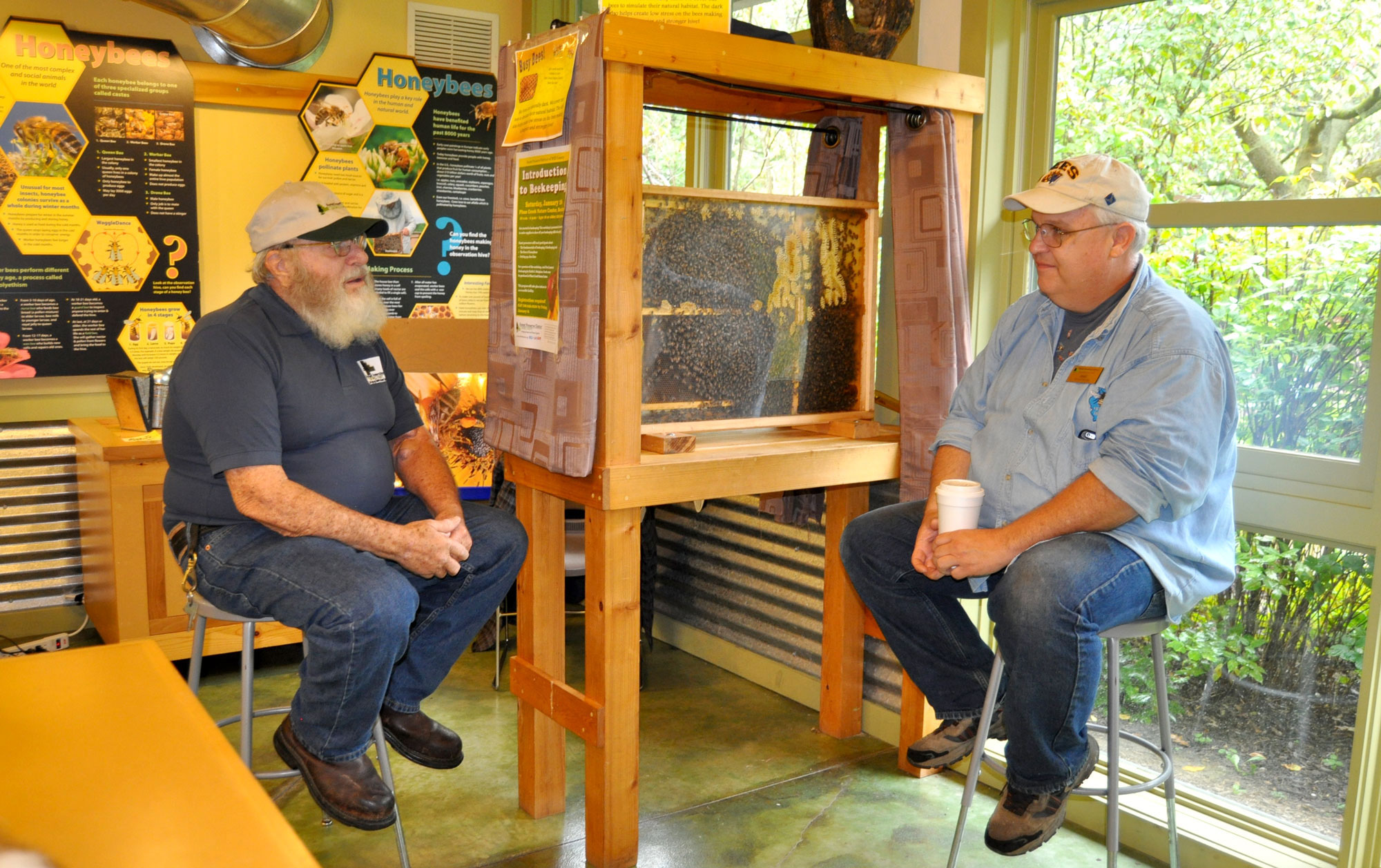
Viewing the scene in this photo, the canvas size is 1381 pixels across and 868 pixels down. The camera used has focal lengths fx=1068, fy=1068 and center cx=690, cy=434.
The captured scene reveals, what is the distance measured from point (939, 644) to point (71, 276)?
334 cm

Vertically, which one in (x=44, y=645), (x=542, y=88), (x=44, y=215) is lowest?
(x=44, y=645)

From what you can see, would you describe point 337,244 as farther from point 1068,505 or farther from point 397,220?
point 397,220

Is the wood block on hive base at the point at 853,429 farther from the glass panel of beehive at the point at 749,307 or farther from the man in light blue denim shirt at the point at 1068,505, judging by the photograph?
the man in light blue denim shirt at the point at 1068,505

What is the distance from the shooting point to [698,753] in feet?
10.3

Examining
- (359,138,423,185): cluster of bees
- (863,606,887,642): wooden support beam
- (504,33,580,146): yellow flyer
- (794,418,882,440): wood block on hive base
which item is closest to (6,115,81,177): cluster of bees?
(359,138,423,185): cluster of bees

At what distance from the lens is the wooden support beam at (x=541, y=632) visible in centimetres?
267

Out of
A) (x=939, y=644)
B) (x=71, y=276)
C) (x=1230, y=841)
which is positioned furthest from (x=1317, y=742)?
(x=71, y=276)

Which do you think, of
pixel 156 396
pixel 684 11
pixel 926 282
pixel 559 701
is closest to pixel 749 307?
pixel 926 282

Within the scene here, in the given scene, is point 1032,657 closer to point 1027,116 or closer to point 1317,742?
point 1317,742

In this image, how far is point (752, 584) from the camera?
3688 mm

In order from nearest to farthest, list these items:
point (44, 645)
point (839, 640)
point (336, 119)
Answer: point (839, 640) → point (44, 645) → point (336, 119)

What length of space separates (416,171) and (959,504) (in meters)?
3.15

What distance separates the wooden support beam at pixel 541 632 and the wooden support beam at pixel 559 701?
0.01 metres

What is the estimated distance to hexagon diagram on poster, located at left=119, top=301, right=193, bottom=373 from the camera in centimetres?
400
